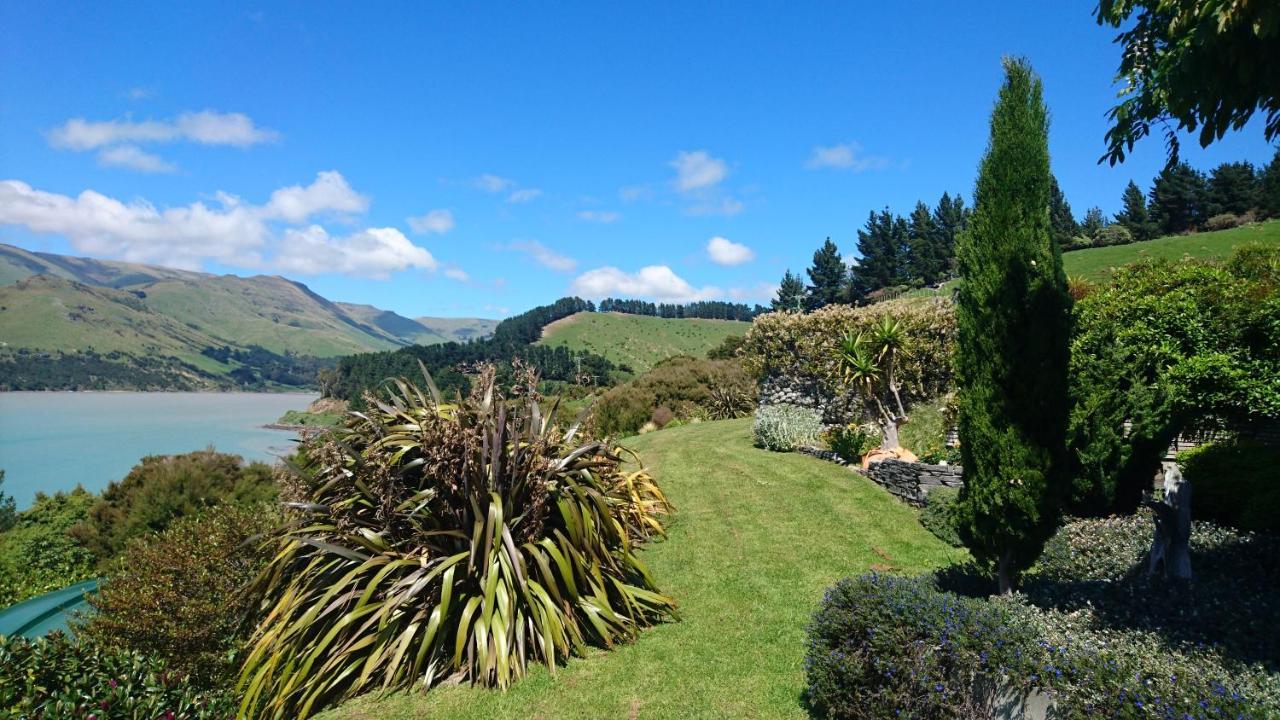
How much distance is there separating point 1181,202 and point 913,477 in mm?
74235

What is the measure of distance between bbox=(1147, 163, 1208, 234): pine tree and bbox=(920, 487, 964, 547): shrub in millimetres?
69408

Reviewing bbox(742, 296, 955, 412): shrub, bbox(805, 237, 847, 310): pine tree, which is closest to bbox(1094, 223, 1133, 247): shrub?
bbox(805, 237, 847, 310): pine tree

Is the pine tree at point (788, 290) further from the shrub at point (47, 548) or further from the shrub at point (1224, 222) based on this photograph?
the shrub at point (47, 548)

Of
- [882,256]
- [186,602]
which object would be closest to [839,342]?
[186,602]

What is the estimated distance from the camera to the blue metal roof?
278 inches

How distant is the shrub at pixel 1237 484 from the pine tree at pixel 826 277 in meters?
59.4

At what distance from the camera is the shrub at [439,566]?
16.7ft

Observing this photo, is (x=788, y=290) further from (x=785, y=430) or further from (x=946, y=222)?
(x=785, y=430)

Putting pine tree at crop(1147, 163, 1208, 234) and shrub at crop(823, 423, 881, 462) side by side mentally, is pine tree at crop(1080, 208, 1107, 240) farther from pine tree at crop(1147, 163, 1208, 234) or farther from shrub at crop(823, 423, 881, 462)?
shrub at crop(823, 423, 881, 462)

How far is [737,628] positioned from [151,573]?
5.64m

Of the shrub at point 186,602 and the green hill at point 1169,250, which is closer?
the shrub at point 186,602

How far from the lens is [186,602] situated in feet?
17.5

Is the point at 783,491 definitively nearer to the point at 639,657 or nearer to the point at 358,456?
the point at 639,657

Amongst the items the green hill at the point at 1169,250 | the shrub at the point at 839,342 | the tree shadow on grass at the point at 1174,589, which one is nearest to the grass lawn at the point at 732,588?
the tree shadow on grass at the point at 1174,589
